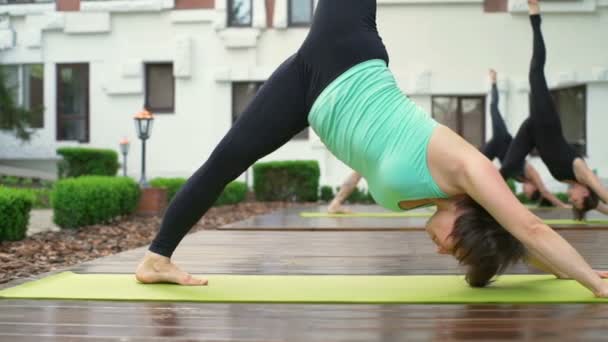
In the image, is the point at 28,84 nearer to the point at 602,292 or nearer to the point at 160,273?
the point at 160,273

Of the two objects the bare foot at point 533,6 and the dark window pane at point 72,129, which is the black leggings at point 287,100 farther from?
the dark window pane at point 72,129

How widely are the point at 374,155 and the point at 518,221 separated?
21.1 inches

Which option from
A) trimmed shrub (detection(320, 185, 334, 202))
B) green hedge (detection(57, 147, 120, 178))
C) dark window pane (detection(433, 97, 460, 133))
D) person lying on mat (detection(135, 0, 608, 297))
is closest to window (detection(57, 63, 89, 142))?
green hedge (detection(57, 147, 120, 178))

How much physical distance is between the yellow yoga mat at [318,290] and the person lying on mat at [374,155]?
0.11m

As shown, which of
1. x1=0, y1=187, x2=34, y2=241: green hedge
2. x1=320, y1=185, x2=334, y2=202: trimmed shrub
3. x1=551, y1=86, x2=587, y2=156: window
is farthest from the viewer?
x1=551, y1=86, x2=587, y2=156: window

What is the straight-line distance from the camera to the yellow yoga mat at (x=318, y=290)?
2609 mm

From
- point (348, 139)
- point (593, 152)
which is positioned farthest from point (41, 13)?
point (348, 139)

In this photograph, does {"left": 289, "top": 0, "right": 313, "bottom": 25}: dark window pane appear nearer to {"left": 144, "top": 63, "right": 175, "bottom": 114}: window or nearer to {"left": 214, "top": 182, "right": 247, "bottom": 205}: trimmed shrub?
A: {"left": 144, "top": 63, "right": 175, "bottom": 114}: window

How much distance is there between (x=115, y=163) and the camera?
47.0 feet

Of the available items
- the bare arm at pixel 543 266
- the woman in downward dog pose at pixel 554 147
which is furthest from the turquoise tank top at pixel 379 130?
the woman in downward dog pose at pixel 554 147

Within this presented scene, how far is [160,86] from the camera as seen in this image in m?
15.6

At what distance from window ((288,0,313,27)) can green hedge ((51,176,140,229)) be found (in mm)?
7766

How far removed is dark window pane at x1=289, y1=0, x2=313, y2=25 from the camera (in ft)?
49.9

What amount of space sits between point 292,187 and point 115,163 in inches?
144
